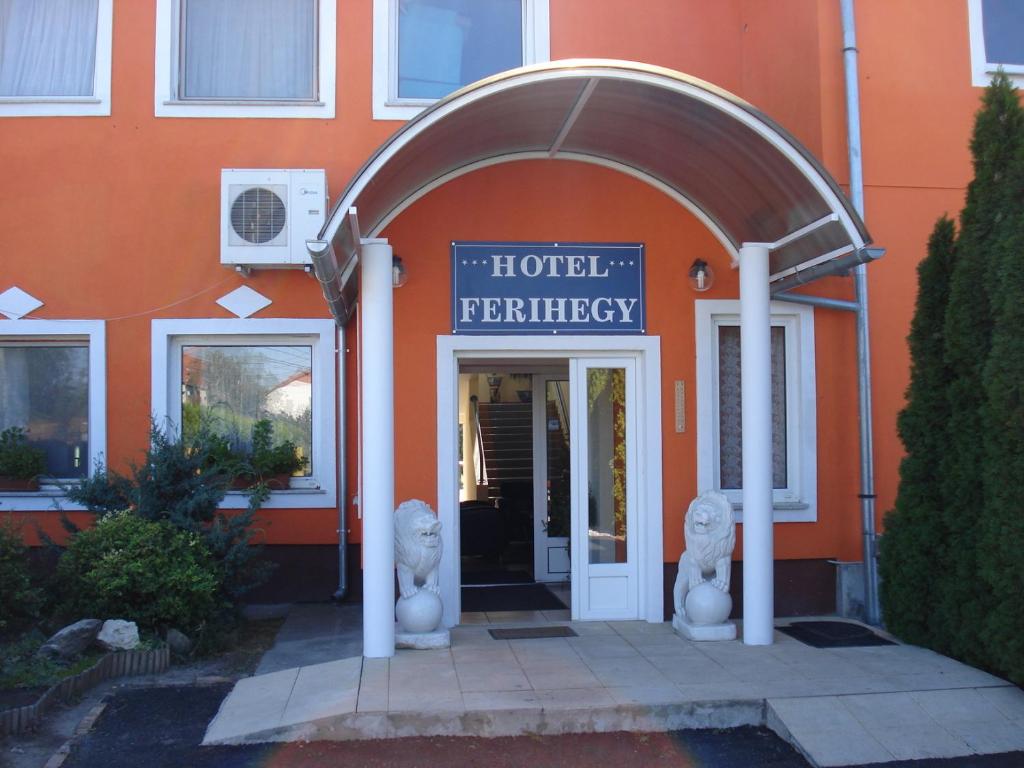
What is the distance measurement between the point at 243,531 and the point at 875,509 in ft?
16.4

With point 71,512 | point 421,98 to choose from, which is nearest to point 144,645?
point 71,512

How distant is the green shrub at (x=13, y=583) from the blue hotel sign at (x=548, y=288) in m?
3.43

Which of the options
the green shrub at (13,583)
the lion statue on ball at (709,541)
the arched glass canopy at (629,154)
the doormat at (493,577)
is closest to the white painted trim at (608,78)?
the arched glass canopy at (629,154)

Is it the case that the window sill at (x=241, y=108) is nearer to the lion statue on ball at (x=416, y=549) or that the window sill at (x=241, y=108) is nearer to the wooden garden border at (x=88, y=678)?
the lion statue on ball at (x=416, y=549)

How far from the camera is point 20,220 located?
794 cm

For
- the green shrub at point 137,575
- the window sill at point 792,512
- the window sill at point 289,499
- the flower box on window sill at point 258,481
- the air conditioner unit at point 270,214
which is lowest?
the green shrub at point 137,575

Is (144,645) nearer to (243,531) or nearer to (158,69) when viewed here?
(243,531)

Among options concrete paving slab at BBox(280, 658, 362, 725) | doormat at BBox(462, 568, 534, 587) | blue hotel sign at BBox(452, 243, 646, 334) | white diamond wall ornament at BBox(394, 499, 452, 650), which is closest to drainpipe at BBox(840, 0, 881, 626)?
blue hotel sign at BBox(452, 243, 646, 334)

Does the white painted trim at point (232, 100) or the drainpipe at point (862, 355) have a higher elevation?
the white painted trim at point (232, 100)

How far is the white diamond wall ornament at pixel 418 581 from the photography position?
22.2ft

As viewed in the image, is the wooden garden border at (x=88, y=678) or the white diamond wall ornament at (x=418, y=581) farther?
the white diamond wall ornament at (x=418, y=581)

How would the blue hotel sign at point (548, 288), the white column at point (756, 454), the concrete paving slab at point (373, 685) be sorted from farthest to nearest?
the blue hotel sign at point (548, 288)
the white column at point (756, 454)
the concrete paving slab at point (373, 685)

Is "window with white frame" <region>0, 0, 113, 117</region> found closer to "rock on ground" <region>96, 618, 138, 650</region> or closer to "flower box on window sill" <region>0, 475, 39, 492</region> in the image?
"flower box on window sill" <region>0, 475, 39, 492</region>

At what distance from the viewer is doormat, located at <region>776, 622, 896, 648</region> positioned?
708cm
